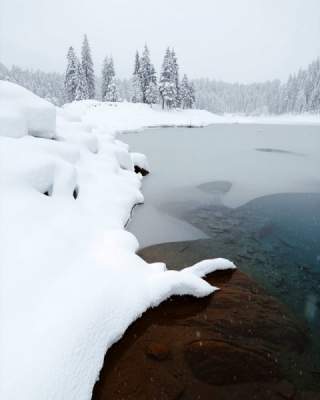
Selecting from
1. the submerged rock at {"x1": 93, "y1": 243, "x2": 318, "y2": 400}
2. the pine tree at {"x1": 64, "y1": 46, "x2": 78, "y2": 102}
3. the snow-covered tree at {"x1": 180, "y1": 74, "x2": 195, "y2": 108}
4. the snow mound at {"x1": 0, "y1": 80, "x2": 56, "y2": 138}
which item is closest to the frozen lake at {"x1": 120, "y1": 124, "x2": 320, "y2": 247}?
the submerged rock at {"x1": 93, "y1": 243, "x2": 318, "y2": 400}

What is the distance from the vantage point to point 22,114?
29.9 ft

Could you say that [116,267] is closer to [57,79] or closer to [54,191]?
[54,191]

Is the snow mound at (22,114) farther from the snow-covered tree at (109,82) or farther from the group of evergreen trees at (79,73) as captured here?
the snow-covered tree at (109,82)

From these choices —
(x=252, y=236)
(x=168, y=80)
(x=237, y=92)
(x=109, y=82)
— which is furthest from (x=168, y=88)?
(x=237, y=92)

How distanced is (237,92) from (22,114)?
148 m

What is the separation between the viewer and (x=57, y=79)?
360ft

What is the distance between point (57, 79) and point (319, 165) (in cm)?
11663

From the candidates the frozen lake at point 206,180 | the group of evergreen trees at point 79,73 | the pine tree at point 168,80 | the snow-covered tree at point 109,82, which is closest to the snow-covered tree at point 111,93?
the snow-covered tree at point 109,82

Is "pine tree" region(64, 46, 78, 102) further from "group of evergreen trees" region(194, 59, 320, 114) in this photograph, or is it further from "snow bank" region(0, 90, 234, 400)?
"group of evergreen trees" region(194, 59, 320, 114)

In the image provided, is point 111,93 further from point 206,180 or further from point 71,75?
point 206,180

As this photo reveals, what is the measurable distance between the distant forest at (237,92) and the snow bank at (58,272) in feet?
188

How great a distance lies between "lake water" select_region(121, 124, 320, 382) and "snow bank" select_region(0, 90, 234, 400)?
1.16m

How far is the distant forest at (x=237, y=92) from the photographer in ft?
284

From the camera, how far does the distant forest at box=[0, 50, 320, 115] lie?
8650 cm
